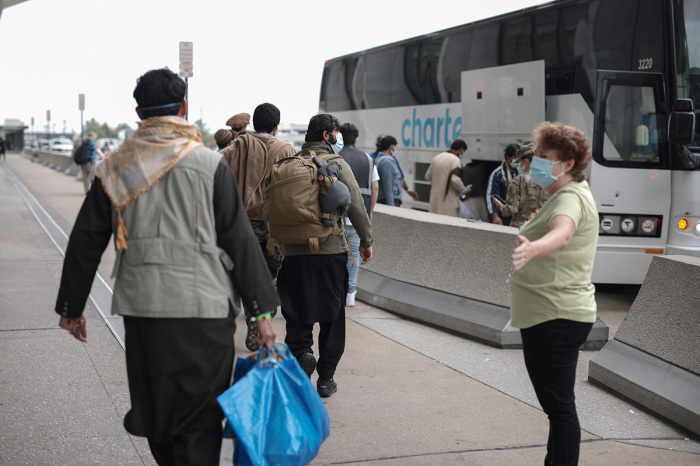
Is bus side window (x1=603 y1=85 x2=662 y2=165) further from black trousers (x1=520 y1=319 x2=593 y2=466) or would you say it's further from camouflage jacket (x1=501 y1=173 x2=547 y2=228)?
black trousers (x1=520 y1=319 x2=593 y2=466)

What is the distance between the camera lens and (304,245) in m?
5.45

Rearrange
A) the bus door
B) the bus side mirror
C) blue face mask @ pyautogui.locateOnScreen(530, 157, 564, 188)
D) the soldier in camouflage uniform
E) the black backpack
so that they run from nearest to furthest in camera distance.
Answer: blue face mask @ pyautogui.locateOnScreen(530, 157, 564, 188)
the soldier in camouflage uniform
the bus side mirror
the bus door
the black backpack

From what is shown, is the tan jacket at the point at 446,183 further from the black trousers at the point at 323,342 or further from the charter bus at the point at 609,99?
the black trousers at the point at 323,342

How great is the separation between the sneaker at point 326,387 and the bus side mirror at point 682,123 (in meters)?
5.11

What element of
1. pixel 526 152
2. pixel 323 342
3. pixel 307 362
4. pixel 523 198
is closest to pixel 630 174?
pixel 523 198

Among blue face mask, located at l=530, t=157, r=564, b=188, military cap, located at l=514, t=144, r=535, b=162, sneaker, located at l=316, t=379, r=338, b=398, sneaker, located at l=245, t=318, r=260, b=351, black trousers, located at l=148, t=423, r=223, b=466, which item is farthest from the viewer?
military cap, located at l=514, t=144, r=535, b=162

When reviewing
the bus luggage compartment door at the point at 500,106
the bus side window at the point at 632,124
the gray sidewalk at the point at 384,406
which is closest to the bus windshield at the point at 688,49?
the bus side window at the point at 632,124

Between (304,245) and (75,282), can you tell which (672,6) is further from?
(75,282)

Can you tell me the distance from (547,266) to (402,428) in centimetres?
175

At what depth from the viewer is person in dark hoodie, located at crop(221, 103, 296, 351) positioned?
20.6ft

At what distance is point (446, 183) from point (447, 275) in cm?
434

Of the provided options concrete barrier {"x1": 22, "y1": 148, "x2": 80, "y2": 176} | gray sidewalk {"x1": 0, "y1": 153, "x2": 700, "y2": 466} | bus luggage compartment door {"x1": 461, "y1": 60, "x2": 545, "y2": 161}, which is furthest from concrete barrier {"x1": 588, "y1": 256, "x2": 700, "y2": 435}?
concrete barrier {"x1": 22, "y1": 148, "x2": 80, "y2": 176}

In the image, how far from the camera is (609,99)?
985 cm

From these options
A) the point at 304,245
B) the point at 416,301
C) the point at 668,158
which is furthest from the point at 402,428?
the point at 668,158
